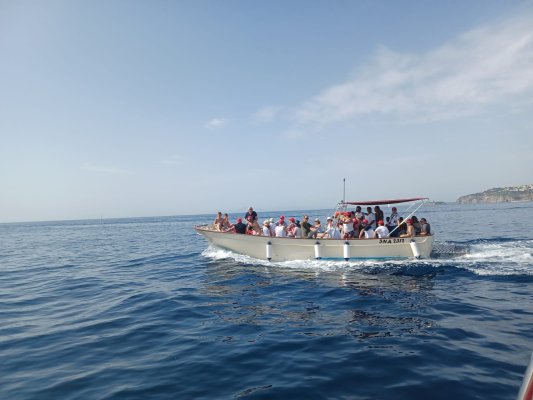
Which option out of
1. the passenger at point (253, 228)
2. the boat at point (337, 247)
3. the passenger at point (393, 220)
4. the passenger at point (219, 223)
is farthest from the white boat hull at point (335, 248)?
the passenger at point (219, 223)

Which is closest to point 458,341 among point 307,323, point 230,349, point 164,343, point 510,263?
point 307,323

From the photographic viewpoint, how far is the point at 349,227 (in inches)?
667

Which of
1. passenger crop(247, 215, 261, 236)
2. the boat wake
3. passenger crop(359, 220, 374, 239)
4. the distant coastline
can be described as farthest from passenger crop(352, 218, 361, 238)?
the distant coastline

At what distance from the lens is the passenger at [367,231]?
16734 mm

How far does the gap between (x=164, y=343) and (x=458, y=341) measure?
6664 mm

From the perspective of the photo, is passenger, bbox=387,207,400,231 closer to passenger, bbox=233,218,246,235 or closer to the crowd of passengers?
the crowd of passengers

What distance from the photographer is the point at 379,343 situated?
285 inches

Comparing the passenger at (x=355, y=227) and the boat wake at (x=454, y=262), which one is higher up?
the passenger at (x=355, y=227)

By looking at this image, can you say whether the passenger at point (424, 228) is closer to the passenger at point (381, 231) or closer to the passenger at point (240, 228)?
the passenger at point (381, 231)

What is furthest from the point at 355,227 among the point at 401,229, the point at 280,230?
the point at 280,230

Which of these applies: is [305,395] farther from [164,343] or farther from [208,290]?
[208,290]

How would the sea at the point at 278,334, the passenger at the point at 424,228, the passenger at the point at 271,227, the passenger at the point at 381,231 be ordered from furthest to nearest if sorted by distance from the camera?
the passenger at the point at 271,227, the passenger at the point at 381,231, the passenger at the point at 424,228, the sea at the point at 278,334

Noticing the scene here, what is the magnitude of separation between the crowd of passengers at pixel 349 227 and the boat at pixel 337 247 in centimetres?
44

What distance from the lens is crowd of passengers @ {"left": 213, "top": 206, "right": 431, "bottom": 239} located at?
16500mm
